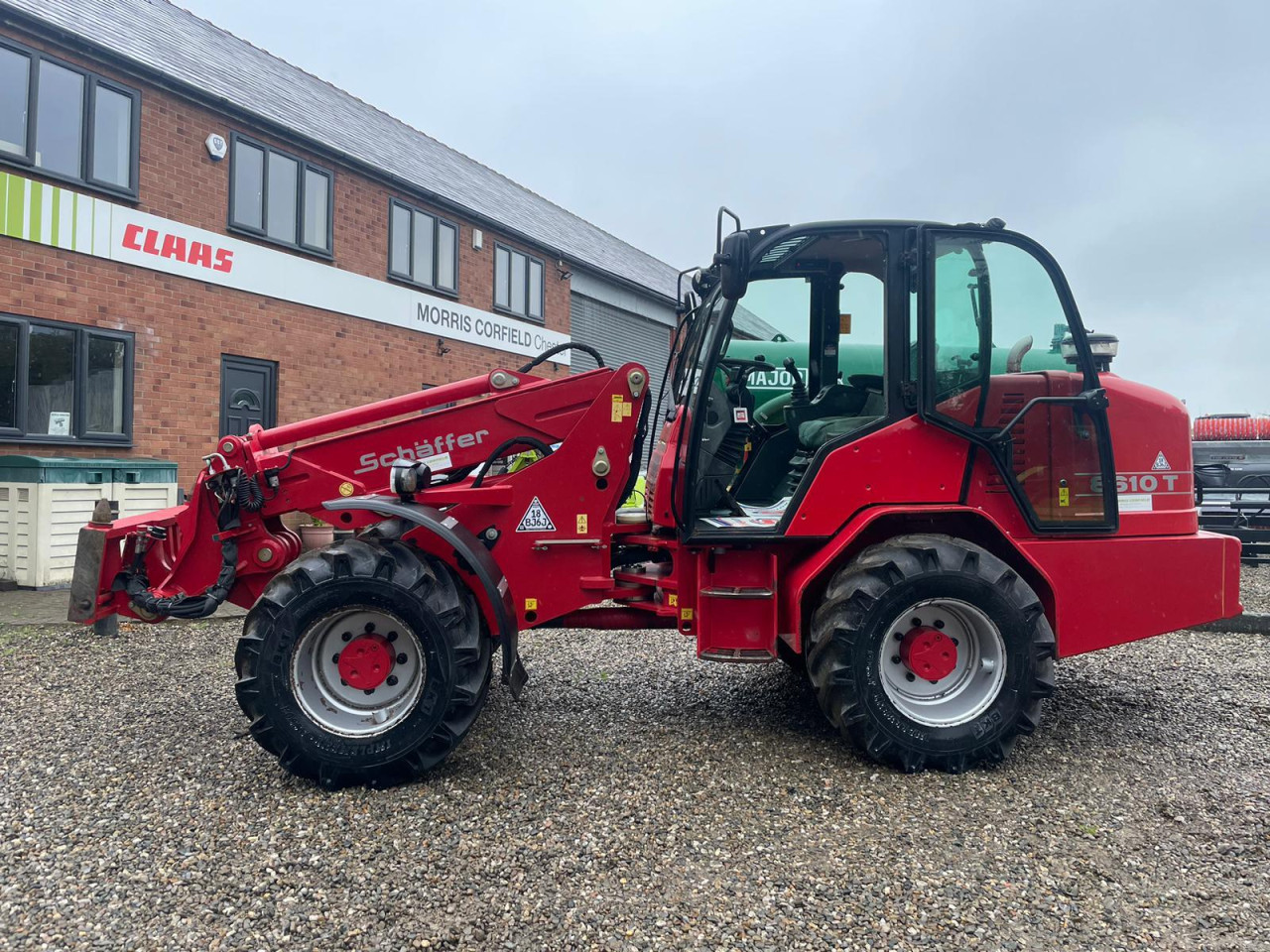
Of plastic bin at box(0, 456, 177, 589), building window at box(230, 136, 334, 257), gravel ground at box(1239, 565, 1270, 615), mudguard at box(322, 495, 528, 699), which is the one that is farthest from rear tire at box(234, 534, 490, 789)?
building window at box(230, 136, 334, 257)

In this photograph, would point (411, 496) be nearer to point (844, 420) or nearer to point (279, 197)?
point (844, 420)

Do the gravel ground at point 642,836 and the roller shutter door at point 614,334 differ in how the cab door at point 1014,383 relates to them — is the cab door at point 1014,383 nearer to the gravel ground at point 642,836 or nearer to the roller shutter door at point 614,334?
the gravel ground at point 642,836

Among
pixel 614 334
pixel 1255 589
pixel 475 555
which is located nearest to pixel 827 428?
pixel 475 555

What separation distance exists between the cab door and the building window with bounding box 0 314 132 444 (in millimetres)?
9384

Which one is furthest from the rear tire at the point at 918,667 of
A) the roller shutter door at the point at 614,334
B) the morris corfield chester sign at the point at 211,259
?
the roller shutter door at the point at 614,334

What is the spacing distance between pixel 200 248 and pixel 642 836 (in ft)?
34.2

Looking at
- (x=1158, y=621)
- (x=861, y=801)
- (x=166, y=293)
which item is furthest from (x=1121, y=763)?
(x=166, y=293)

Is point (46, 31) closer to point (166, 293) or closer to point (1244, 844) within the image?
point (166, 293)

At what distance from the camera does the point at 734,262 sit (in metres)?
3.87

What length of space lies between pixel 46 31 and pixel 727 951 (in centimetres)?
1125

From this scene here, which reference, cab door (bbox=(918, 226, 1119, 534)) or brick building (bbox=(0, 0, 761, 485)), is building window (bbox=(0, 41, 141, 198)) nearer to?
brick building (bbox=(0, 0, 761, 485))

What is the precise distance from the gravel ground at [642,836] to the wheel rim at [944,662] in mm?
324

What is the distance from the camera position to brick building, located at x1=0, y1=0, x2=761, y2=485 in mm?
9258

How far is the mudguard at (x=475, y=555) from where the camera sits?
386 centimetres
